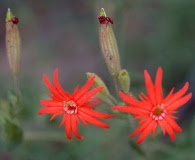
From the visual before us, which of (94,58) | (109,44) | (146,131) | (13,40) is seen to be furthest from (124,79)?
(94,58)

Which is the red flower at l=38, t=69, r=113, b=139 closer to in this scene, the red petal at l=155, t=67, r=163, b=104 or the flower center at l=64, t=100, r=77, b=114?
the flower center at l=64, t=100, r=77, b=114

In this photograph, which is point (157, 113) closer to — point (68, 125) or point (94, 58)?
point (68, 125)

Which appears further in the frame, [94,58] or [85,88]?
[94,58]

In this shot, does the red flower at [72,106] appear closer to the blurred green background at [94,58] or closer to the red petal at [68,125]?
the red petal at [68,125]

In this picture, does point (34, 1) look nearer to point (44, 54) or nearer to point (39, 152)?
point (44, 54)

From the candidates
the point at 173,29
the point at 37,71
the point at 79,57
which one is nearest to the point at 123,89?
the point at 173,29

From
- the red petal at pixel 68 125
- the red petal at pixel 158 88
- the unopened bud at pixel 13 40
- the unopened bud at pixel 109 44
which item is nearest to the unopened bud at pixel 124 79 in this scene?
the unopened bud at pixel 109 44

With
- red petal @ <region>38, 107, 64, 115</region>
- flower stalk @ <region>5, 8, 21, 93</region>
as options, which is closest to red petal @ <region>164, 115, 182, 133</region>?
red petal @ <region>38, 107, 64, 115</region>
